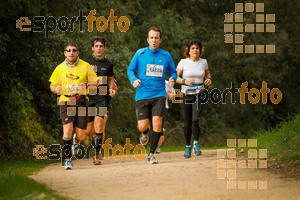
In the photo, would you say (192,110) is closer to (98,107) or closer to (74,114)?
(98,107)

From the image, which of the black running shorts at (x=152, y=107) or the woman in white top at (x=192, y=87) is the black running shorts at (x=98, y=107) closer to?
the black running shorts at (x=152, y=107)

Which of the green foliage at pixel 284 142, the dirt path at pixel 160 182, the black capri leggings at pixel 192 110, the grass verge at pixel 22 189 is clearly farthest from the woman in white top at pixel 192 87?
the grass verge at pixel 22 189

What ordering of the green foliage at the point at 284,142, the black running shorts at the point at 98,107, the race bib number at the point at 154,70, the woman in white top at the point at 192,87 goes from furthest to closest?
the woman in white top at the point at 192,87 → the black running shorts at the point at 98,107 → the race bib number at the point at 154,70 → the green foliage at the point at 284,142

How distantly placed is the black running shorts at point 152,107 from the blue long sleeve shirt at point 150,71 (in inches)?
3.1

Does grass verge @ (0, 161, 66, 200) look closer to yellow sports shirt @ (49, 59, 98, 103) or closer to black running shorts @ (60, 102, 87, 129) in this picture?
black running shorts @ (60, 102, 87, 129)

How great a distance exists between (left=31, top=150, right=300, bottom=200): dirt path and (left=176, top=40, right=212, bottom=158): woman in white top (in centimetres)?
180

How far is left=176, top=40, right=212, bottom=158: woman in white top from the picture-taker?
39.7ft

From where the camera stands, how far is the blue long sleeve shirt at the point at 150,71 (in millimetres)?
10836

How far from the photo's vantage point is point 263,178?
8656mm

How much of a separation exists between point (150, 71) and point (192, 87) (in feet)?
5.11

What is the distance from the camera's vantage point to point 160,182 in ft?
26.7

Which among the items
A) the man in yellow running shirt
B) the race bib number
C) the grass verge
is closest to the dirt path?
the grass verge

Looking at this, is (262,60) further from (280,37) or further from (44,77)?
(44,77)

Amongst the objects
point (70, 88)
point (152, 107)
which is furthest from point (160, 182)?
point (70, 88)
